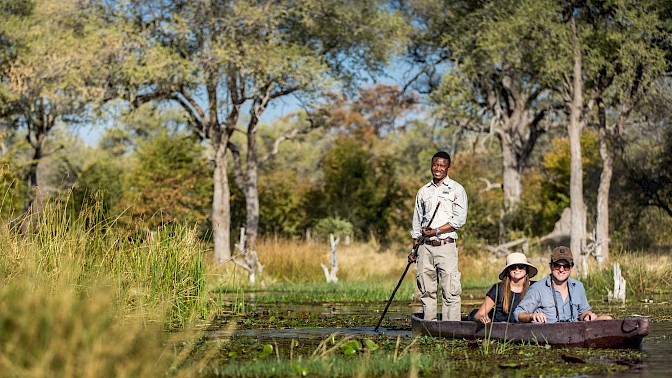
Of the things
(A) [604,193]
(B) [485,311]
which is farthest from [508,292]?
(A) [604,193]

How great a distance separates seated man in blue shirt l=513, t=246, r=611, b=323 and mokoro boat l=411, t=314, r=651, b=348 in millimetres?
318

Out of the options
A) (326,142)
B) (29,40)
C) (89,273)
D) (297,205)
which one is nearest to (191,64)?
(29,40)

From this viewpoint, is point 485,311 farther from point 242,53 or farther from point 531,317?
point 242,53

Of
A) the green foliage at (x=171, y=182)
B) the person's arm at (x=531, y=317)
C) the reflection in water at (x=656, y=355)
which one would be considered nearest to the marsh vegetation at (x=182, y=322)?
the reflection in water at (x=656, y=355)

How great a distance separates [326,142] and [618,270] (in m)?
46.9

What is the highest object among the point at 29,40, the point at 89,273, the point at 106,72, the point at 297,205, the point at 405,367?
the point at 29,40

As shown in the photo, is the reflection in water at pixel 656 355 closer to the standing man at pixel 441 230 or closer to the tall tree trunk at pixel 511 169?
the standing man at pixel 441 230

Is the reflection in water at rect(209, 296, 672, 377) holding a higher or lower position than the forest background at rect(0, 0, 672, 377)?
lower

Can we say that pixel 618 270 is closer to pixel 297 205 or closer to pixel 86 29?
pixel 86 29

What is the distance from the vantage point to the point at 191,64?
31.1 meters

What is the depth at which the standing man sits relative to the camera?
11289 mm

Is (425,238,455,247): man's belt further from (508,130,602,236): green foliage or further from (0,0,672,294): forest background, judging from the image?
(508,130,602,236): green foliage

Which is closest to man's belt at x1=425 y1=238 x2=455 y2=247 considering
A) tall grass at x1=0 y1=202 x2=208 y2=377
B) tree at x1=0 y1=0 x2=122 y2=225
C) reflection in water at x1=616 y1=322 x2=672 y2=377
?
reflection in water at x1=616 y1=322 x2=672 y2=377

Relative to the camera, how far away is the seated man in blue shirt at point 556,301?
10.4 m
